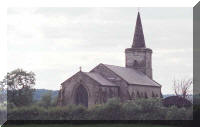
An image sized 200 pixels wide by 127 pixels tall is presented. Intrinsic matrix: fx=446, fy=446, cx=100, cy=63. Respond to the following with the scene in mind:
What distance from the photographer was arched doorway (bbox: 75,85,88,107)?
185 ft

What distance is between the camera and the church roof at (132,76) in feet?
200

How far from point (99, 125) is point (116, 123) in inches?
56.8

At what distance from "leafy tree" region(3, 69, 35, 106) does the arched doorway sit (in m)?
6.85

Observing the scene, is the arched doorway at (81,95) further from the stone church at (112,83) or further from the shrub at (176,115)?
the shrub at (176,115)

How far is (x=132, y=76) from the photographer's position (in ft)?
211

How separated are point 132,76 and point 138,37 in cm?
1049

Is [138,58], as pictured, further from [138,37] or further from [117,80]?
[117,80]

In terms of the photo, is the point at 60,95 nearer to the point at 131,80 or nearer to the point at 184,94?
the point at 131,80

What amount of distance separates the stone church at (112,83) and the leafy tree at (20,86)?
4.68m

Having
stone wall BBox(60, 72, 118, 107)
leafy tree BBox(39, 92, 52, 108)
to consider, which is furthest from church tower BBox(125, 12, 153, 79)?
leafy tree BBox(39, 92, 52, 108)

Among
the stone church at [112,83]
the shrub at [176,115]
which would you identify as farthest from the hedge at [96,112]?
the stone church at [112,83]

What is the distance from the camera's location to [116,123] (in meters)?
32.8

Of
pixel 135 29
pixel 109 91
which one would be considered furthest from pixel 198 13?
pixel 135 29

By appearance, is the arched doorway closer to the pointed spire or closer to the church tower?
the church tower
